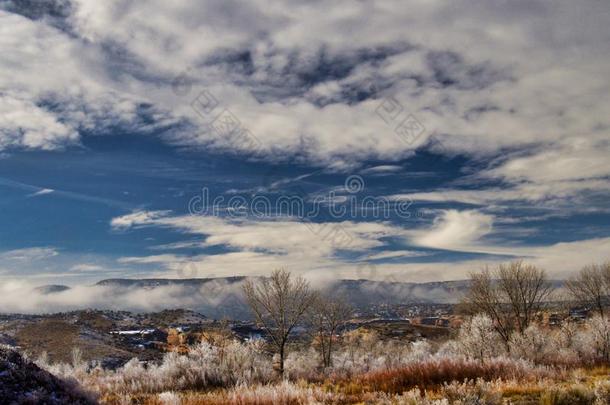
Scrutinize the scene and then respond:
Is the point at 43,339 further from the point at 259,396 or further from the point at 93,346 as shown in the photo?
the point at 259,396

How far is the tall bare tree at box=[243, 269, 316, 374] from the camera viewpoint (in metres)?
34.1

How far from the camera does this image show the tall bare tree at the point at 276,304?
34.1m

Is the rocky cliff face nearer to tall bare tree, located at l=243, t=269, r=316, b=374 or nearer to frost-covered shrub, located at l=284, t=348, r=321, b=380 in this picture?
frost-covered shrub, located at l=284, t=348, r=321, b=380

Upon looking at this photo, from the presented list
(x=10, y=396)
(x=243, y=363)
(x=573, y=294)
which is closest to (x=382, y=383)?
(x=10, y=396)

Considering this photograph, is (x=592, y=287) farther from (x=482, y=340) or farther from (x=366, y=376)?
(x=366, y=376)

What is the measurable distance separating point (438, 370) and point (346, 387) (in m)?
2.42

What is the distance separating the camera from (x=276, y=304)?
3500cm

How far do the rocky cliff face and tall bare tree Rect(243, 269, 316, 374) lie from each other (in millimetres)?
28237

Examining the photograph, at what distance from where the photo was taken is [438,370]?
1066cm

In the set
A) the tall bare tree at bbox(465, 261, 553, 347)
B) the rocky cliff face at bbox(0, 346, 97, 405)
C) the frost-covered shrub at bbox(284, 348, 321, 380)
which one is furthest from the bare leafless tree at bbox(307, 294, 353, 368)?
the rocky cliff face at bbox(0, 346, 97, 405)

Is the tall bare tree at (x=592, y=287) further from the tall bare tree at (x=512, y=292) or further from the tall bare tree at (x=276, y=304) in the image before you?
the tall bare tree at (x=276, y=304)

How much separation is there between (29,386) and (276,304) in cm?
2998

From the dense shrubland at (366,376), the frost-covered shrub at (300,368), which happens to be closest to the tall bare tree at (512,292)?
the dense shrubland at (366,376)

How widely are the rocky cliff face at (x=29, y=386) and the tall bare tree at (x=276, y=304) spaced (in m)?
28.2
